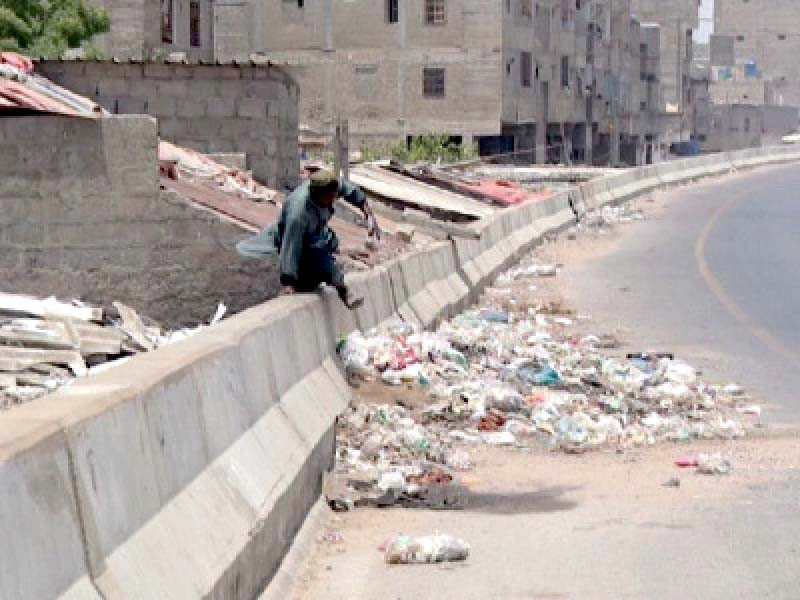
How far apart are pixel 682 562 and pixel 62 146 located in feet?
29.3

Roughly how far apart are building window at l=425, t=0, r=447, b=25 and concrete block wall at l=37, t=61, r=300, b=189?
48.1m

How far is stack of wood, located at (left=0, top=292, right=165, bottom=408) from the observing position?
10781 millimetres

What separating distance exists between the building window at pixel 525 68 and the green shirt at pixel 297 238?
6277 cm

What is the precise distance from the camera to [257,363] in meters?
9.29

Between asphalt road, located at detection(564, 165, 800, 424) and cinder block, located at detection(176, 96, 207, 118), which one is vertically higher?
cinder block, located at detection(176, 96, 207, 118)

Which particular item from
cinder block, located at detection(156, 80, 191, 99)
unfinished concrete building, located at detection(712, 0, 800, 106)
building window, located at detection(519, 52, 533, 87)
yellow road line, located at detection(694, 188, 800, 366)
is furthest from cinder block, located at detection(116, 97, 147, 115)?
unfinished concrete building, located at detection(712, 0, 800, 106)

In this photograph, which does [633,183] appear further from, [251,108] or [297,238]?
[297,238]

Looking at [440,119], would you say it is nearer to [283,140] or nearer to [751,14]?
[283,140]

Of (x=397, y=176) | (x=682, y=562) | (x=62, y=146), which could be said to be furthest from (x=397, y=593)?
(x=397, y=176)

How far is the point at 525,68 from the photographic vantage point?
7619cm

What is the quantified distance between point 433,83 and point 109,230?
181ft

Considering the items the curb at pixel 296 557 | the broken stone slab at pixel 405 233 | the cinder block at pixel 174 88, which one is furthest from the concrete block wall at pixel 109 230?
the broken stone slab at pixel 405 233

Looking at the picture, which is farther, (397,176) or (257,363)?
(397,176)

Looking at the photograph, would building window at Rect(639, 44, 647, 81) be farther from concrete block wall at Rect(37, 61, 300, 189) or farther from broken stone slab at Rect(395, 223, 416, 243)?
concrete block wall at Rect(37, 61, 300, 189)
